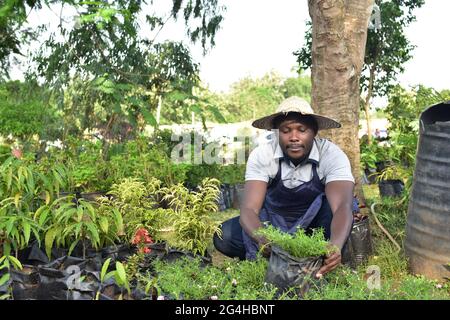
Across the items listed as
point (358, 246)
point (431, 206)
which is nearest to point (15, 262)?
point (358, 246)

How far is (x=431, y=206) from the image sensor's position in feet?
10.3

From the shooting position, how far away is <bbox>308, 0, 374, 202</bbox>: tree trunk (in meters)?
4.14

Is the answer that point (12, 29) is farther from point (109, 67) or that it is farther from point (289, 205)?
point (289, 205)

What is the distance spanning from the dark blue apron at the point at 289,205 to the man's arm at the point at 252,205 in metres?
0.16

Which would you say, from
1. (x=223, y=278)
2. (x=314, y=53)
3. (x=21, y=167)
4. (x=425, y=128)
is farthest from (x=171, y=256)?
(x=314, y=53)

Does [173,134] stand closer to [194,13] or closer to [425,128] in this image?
[194,13]

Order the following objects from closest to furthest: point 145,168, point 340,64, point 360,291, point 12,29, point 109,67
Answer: point 360,291 → point 340,64 → point 145,168 → point 109,67 → point 12,29

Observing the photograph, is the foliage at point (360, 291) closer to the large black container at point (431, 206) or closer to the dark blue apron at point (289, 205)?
the large black container at point (431, 206)

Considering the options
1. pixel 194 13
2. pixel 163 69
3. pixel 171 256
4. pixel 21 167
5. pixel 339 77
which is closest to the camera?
pixel 21 167

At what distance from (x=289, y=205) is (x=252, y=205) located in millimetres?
333

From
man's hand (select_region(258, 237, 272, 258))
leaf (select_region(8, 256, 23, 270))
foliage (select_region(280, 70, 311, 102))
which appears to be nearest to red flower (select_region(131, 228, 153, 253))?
leaf (select_region(8, 256, 23, 270))

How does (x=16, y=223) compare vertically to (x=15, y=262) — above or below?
above
